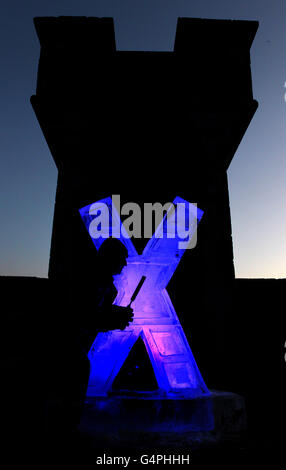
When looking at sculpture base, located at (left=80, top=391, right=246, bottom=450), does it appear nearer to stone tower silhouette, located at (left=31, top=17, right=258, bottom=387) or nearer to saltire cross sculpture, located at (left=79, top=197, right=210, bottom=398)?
saltire cross sculpture, located at (left=79, top=197, right=210, bottom=398)

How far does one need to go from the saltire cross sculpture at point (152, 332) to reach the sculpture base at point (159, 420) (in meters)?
0.14

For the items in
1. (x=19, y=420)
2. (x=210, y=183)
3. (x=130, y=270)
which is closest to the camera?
(x=19, y=420)

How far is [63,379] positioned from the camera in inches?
115

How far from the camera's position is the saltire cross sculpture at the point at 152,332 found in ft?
13.2

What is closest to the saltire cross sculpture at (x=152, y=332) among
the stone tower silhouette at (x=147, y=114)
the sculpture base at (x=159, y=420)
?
the sculpture base at (x=159, y=420)

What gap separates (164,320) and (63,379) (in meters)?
1.64

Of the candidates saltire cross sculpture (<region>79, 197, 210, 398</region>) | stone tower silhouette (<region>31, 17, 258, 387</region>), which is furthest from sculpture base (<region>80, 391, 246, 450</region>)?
stone tower silhouette (<region>31, 17, 258, 387</region>)

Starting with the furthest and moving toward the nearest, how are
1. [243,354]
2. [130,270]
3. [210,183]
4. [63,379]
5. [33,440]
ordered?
[210,183]
[243,354]
[130,270]
[33,440]
[63,379]

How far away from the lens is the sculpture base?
365 cm

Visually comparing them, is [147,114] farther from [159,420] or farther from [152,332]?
[159,420]

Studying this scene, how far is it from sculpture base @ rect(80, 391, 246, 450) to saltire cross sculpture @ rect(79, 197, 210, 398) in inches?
5.6

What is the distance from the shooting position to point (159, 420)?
3.77m

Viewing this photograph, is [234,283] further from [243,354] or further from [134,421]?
[134,421]

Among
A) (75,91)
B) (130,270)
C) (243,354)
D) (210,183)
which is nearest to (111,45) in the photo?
(75,91)
